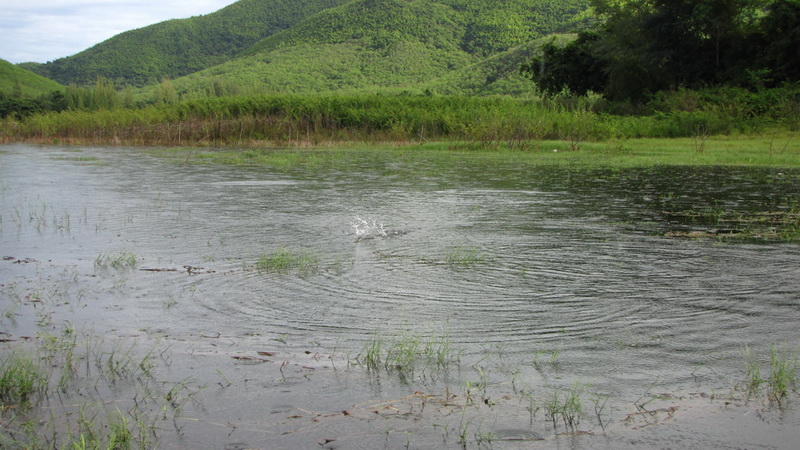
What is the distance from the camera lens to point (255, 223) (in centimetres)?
1270

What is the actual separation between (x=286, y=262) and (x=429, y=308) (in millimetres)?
2553

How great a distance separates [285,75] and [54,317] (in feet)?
350

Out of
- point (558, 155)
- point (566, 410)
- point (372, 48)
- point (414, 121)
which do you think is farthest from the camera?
point (372, 48)

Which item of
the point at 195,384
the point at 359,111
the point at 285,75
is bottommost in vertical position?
the point at 195,384

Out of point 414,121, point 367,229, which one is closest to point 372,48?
point 414,121

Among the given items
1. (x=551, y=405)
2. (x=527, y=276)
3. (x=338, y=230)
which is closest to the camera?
(x=551, y=405)

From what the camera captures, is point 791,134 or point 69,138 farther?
point 69,138

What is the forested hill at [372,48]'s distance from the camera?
4294 inches

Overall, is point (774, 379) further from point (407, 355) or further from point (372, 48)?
point (372, 48)

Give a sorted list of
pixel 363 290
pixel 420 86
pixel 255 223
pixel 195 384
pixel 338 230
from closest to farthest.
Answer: pixel 195 384, pixel 363 290, pixel 338 230, pixel 255 223, pixel 420 86

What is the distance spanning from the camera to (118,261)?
9.26m

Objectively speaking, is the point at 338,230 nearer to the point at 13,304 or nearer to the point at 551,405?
the point at 13,304

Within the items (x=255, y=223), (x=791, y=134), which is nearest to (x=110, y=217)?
(x=255, y=223)

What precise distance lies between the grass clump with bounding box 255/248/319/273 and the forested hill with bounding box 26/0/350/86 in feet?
484
